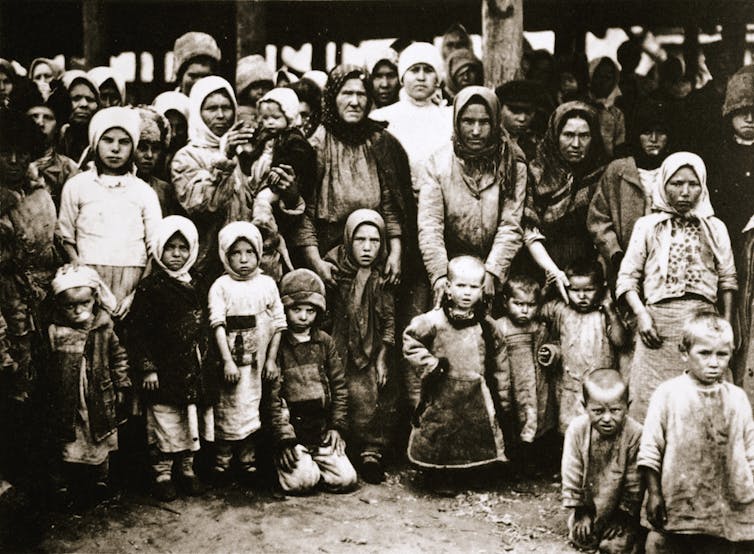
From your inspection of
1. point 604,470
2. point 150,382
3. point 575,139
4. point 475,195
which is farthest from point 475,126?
point 150,382

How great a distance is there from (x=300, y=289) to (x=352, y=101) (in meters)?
1.25

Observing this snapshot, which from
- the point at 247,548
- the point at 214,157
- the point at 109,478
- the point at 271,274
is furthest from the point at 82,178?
the point at 247,548

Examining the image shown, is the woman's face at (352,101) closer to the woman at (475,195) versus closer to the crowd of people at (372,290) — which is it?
the crowd of people at (372,290)

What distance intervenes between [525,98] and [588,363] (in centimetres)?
180

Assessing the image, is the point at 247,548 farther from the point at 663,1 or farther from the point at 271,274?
the point at 663,1

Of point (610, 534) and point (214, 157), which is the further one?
point (214, 157)

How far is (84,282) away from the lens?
5.34 meters

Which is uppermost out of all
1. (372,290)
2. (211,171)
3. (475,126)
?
(475,126)

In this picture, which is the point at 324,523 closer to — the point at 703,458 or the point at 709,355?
the point at 703,458

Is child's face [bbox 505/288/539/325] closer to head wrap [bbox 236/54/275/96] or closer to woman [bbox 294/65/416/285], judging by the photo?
woman [bbox 294/65/416/285]

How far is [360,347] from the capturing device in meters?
5.99

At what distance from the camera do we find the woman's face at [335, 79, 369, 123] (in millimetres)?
5992

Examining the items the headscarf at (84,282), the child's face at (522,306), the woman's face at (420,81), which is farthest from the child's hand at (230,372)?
the woman's face at (420,81)

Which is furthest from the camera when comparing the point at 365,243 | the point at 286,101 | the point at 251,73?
the point at 251,73
